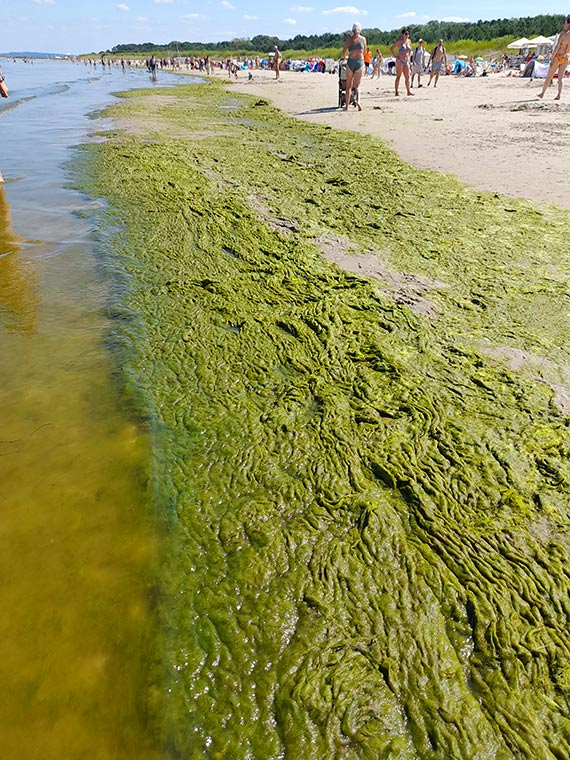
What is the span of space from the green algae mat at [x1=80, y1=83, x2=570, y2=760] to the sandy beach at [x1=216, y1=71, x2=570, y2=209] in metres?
2.08

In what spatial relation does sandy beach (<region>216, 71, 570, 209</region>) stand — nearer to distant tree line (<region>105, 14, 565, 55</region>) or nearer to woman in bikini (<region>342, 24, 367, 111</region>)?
woman in bikini (<region>342, 24, 367, 111</region>)

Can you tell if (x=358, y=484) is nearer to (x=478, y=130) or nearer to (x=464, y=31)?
(x=478, y=130)

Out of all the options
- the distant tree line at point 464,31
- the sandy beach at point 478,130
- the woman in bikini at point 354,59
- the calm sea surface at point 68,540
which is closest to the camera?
the calm sea surface at point 68,540

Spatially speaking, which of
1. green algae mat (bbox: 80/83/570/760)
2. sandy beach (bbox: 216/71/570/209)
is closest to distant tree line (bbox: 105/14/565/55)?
sandy beach (bbox: 216/71/570/209)

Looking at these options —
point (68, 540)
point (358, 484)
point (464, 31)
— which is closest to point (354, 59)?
point (358, 484)

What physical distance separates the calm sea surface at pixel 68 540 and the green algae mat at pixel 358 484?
0.40ft

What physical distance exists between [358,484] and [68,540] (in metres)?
1.44

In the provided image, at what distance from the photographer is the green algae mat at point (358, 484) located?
5.35ft

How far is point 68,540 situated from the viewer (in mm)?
2213

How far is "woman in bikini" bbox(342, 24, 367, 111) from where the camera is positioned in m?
12.5

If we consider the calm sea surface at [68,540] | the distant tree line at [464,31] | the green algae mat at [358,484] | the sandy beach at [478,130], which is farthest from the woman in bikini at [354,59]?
the distant tree line at [464,31]

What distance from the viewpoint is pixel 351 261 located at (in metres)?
5.03

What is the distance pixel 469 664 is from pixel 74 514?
1.86m

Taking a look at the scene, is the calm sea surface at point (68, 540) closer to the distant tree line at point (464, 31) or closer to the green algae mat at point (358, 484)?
the green algae mat at point (358, 484)
